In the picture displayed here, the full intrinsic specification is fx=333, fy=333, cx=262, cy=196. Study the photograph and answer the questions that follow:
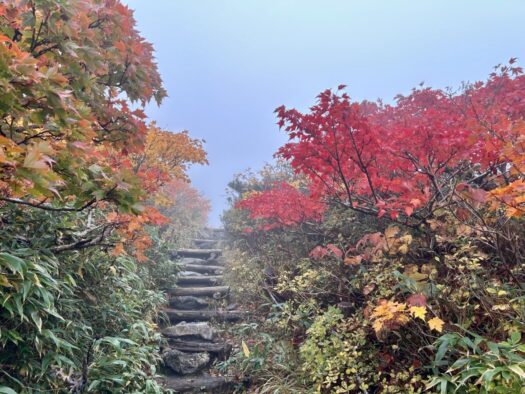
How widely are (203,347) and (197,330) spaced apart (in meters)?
0.40

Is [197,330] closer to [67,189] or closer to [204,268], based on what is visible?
[204,268]

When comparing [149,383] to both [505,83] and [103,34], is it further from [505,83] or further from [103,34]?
[505,83]

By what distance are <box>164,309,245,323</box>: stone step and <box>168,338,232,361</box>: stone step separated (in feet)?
2.39

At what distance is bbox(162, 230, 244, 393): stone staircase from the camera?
14.1 ft

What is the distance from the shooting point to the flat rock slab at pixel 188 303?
6.46 m

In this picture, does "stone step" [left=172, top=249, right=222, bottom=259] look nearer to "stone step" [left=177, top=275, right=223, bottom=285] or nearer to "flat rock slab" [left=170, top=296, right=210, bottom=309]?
"stone step" [left=177, top=275, right=223, bottom=285]

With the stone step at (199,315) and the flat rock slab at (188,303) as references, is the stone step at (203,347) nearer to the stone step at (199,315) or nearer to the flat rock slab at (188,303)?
the stone step at (199,315)

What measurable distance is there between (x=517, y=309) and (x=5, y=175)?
3460mm

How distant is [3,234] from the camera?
2.91m

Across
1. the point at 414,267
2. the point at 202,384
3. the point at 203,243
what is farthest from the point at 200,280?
the point at 414,267

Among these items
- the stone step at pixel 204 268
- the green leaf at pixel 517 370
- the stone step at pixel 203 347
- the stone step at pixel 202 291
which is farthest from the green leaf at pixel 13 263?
the stone step at pixel 204 268

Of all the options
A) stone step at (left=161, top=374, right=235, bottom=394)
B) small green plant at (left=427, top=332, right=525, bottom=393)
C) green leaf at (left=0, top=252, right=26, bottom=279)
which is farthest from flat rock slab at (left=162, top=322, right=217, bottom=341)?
small green plant at (left=427, top=332, right=525, bottom=393)

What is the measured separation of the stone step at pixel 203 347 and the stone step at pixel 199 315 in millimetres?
729

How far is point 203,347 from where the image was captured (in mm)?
4973
